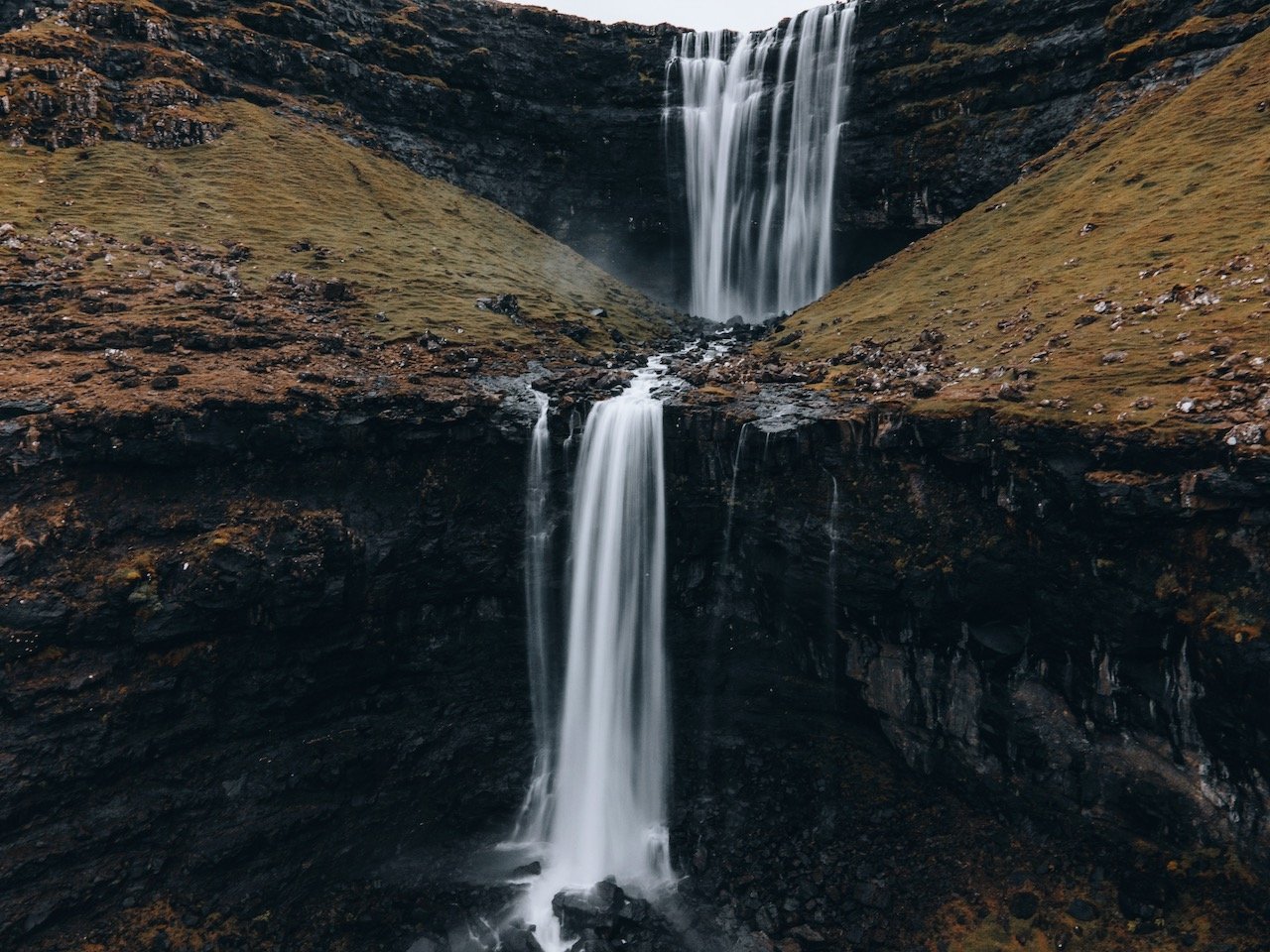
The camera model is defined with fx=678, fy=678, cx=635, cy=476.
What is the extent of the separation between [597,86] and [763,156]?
18655 mm

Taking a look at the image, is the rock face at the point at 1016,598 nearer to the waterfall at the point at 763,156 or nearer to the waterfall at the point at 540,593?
the waterfall at the point at 540,593

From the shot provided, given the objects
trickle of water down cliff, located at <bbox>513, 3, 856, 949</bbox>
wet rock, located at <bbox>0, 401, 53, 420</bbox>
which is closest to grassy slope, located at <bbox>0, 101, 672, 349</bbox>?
trickle of water down cliff, located at <bbox>513, 3, 856, 949</bbox>

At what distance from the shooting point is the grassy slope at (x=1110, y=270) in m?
22.5

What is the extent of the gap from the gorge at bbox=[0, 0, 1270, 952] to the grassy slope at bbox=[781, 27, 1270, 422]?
0.30m

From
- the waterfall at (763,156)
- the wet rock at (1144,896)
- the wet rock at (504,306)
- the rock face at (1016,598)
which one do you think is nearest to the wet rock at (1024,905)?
the wet rock at (1144,896)

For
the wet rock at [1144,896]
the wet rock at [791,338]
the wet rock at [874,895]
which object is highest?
the wet rock at [791,338]

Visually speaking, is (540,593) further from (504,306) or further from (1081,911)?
(504,306)

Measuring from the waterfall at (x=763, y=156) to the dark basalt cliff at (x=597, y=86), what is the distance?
1.93 m

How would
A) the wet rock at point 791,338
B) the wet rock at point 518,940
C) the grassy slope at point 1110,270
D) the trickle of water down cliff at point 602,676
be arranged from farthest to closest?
the wet rock at point 791,338
the trickle of water down cliff at point 602,676
the wet rock at point 518,940
the grassy slope at point 1110,270

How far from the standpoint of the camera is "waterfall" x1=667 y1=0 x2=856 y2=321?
185ft

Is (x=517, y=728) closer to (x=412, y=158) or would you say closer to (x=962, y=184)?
(x=962, y=184)

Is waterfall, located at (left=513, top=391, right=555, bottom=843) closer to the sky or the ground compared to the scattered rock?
closer to the ground

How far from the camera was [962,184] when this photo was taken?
165 ft

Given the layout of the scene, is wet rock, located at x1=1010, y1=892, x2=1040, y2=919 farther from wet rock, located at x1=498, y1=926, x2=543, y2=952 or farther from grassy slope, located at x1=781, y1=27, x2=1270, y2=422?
wet rock, located at x1=498, y1=926, x2=543, y2=952
